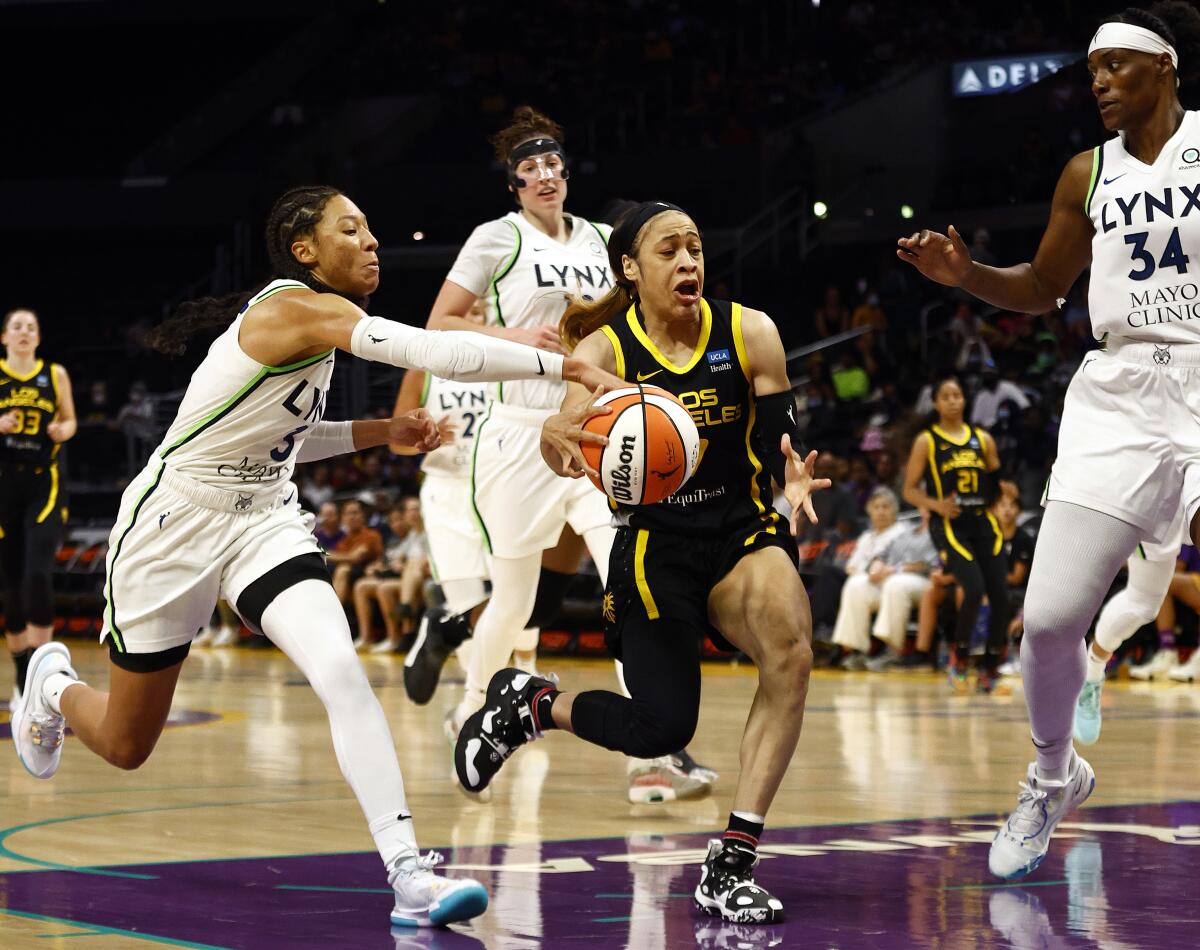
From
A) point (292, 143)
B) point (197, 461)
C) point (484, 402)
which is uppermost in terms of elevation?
point (292, 143)

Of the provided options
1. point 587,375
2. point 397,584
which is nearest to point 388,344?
point 587,375

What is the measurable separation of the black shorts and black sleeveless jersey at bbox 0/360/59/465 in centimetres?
641

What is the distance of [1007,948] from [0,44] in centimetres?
2994

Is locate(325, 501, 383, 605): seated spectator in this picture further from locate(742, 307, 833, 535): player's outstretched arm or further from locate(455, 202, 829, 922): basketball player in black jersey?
locate(742, 307, 833, 535): player's outstretched arm

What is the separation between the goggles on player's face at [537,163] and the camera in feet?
24.6

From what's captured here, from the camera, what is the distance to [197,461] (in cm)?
503

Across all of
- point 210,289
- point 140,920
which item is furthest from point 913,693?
point 210,289

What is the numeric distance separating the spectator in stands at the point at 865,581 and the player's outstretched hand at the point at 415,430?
9.41m

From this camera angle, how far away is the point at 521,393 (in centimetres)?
761

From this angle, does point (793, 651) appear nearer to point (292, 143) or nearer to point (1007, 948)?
point (1007, 948)

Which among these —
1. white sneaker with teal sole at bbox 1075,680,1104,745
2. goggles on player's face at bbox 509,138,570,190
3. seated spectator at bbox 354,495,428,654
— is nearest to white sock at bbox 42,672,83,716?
goggles on player's face at bbox 509,138,570,190

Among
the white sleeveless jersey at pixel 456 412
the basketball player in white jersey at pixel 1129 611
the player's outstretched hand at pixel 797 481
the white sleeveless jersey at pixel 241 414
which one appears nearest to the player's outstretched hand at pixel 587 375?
Result: the player's outstretched hand at pixel 797 481

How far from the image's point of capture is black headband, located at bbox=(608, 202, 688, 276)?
5.32 metres

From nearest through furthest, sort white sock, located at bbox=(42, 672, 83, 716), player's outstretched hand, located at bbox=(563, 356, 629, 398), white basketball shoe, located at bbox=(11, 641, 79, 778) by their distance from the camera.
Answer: player's outstretched hand, located at bbox=(563, 356, 629, 398) < white sock, located at bbox=(42, 672, 83, 716) < white basketball shoe, located at bbox=(11, 641, 79, 778)
